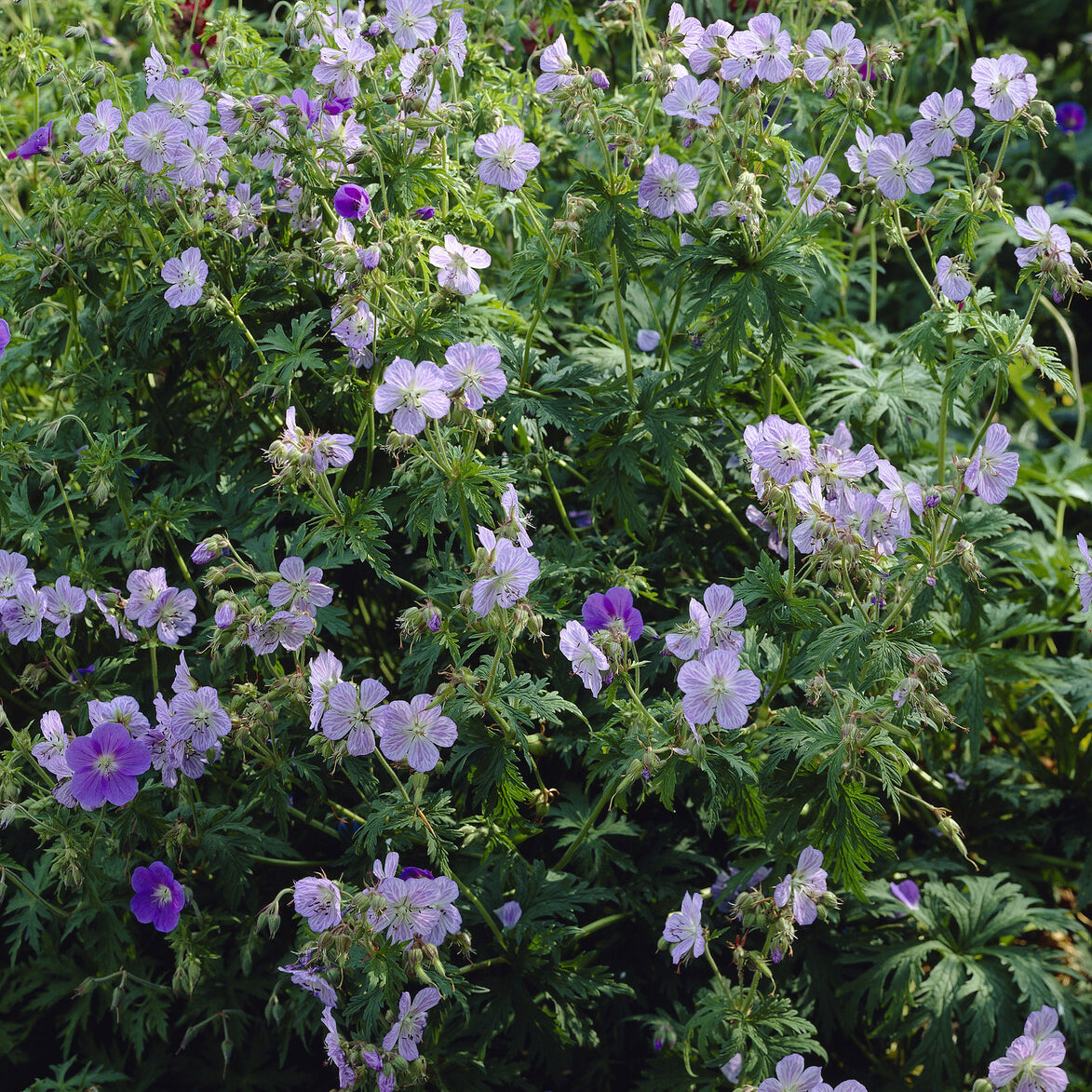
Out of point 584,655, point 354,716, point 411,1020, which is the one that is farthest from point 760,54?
point 411,1020

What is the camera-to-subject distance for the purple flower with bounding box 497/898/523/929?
77.1 inches

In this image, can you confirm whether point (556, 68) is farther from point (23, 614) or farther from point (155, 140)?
point (23, 614)

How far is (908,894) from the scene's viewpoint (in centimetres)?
246

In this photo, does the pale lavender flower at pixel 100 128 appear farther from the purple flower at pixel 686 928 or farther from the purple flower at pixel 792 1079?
the purple flower at pixel 792 1079

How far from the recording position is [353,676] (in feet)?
7.39

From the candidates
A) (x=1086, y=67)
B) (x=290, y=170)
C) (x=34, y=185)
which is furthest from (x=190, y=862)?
(x=1086, y=67)

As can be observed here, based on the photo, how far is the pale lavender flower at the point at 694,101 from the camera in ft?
6.35

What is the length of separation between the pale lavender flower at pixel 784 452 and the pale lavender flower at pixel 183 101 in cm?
116

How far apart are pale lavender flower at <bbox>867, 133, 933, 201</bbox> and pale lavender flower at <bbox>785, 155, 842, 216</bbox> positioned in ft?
0.33

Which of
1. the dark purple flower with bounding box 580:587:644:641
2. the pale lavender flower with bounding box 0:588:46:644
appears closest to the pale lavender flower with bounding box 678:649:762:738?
the dark purple flower with bounding box 580:587:644:641

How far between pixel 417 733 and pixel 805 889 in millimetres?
630

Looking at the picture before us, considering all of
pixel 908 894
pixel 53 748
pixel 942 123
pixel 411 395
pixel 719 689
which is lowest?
pixel 908 894

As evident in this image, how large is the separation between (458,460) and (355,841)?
0.64 metres

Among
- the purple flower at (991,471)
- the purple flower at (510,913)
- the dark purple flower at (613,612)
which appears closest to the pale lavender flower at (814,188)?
the purple flower at (991,471)
